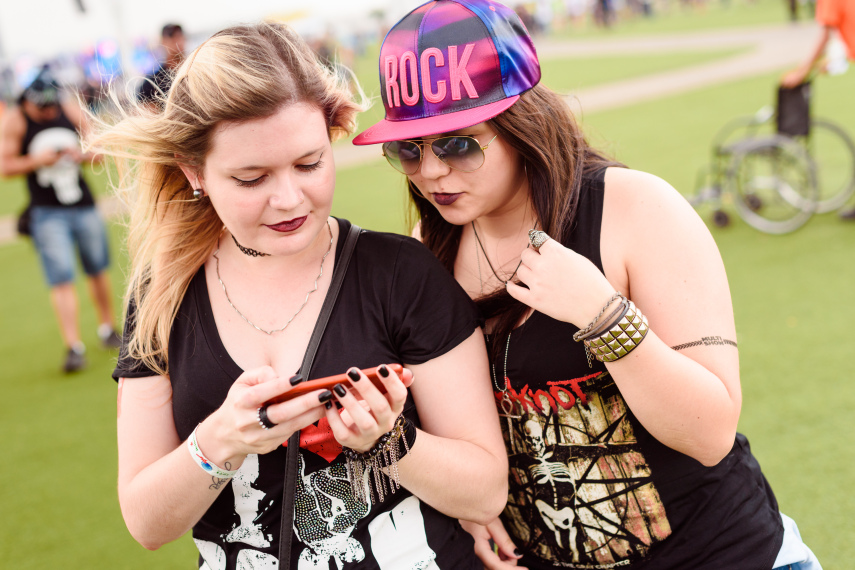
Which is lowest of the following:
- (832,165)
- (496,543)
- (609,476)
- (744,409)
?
(744,409)

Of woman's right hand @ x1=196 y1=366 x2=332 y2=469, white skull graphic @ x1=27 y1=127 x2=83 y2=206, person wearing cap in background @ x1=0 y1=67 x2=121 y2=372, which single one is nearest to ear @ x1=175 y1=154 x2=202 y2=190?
woman's right hand @ x1=196 y1=366 x2=332 y2=469

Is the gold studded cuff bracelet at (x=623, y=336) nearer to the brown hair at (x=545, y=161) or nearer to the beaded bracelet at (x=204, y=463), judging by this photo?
the brown hair at (x=545, y=161)

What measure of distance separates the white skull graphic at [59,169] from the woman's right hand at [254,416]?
522 centimetres

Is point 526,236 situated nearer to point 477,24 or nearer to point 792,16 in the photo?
point 477,24

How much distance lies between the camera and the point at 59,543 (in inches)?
147

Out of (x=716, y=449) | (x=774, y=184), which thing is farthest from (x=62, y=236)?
(x=774, y=184)

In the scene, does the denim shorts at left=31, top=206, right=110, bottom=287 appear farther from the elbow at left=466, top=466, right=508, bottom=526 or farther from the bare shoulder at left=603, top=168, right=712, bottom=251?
the bare shoulder at left=603, top=168, right=712, bottom=251

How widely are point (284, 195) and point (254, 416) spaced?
51cm

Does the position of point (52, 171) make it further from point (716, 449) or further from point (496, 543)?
point (716, 449)

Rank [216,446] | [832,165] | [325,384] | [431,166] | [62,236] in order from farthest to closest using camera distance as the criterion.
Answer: [832,165]
[62,236]
[431,166]
[216,446]
[325,384]

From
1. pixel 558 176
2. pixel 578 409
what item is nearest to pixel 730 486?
pixel 578 409

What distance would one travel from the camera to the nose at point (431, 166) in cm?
183

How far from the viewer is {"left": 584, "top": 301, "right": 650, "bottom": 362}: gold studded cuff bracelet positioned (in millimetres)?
1543

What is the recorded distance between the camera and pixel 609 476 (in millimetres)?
1824
